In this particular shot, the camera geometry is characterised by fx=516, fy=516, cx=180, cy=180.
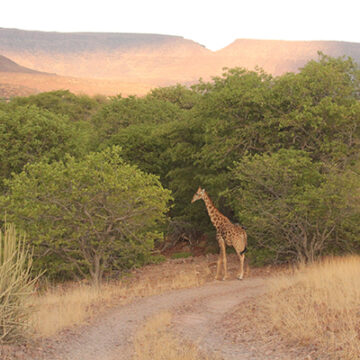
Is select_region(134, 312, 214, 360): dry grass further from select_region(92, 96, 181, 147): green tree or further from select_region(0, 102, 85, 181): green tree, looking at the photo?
select_region(92, 96, 181, 147): green tree

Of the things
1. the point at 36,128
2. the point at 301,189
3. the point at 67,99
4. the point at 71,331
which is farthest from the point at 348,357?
the point at 67,99

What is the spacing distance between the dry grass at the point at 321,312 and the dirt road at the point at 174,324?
1.00m

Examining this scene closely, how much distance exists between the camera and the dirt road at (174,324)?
355 inches

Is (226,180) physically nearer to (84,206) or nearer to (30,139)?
(84,206)

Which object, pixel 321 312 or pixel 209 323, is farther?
pixel 209 323

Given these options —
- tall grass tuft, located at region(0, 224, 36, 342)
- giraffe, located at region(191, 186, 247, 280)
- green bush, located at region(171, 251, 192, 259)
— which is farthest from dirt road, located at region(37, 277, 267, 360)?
green bush, located at region(171, 251, 192, 259)

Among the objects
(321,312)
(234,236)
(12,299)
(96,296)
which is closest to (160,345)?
(12,299)

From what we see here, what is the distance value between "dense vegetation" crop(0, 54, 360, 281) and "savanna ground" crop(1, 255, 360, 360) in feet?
9.53

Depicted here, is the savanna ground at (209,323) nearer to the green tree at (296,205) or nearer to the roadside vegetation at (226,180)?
the roadside vegetation at (226,180)

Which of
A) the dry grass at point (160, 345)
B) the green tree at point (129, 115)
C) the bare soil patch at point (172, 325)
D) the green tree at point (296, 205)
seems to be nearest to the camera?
the dry grass at point (160, 345)

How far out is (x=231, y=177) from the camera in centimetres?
2094

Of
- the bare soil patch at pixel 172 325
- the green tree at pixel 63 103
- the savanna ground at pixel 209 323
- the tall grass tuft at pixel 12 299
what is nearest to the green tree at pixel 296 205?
the bare soil patch at pixel 172 325

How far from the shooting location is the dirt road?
9.02m

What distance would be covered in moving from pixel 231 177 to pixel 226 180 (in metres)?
1.38
